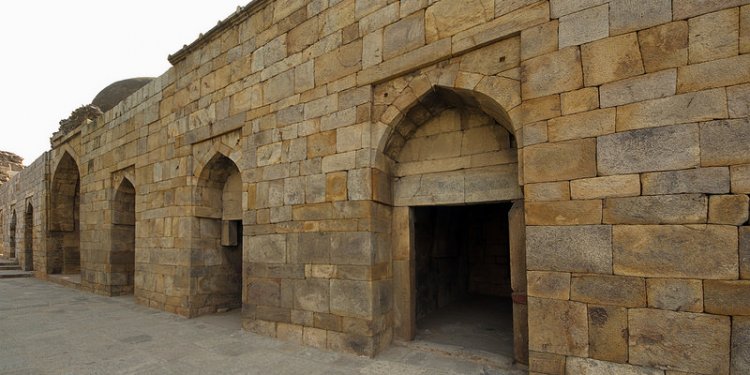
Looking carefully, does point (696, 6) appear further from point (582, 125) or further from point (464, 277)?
point (464, 277)

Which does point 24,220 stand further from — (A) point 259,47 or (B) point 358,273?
(B) point 358,273

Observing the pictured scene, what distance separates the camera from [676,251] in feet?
8.43

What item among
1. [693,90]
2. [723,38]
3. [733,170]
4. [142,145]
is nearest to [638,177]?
[733,170]

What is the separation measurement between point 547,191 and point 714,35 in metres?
1.50

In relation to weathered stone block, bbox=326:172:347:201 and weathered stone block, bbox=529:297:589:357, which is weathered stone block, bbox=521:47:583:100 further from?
weathered stone block, bbox=326:172:347:201

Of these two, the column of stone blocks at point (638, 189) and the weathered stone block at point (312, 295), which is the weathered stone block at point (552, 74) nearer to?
the column of stone blocks at point (638, 189)

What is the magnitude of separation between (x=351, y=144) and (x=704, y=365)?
3.51 m

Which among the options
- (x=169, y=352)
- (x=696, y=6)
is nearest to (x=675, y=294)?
(x=696, y=6)

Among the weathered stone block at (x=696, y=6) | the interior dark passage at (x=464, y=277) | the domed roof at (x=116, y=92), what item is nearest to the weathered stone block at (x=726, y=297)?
the weathered stone block at (x=696, y=6)

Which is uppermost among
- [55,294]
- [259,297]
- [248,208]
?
[248,208]

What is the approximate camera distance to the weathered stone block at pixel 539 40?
312 cm

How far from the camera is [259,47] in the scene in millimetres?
5352

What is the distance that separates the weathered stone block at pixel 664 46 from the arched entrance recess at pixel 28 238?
17.9m

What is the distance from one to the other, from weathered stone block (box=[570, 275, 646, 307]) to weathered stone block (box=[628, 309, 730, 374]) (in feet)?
0.30
